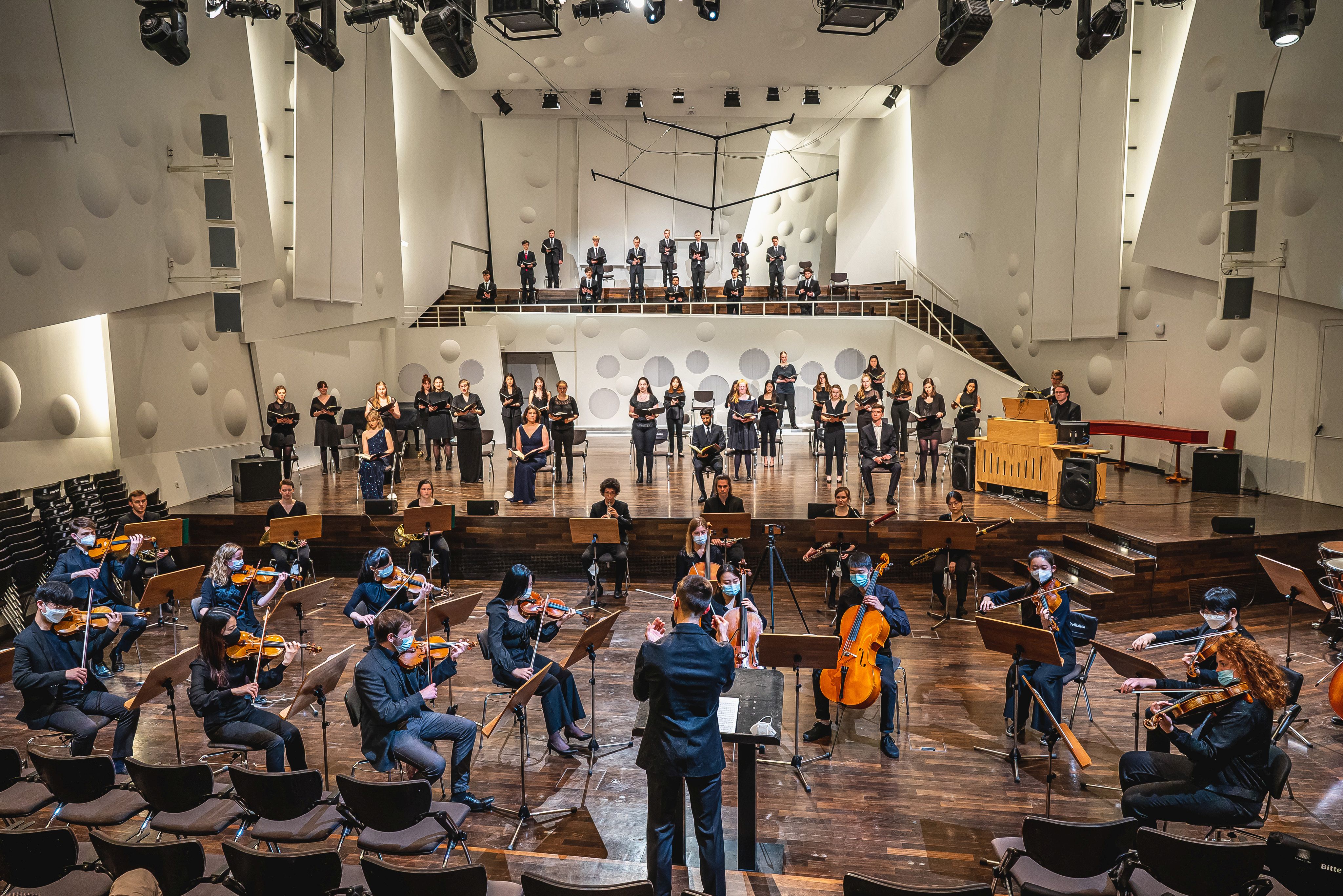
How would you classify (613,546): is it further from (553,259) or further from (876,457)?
(553,259)

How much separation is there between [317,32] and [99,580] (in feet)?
27.3

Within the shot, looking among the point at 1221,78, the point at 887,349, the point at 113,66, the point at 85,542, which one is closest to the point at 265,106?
the point at 113,66

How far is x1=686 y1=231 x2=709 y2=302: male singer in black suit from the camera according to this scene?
1673 centimetres

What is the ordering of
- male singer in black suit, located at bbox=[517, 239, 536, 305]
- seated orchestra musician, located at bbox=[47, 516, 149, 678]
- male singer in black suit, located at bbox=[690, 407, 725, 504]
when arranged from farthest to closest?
male singer in black suit, located at bbox=[517, 239, 536, 305] → male singer in black suit, located at bbox=[690, 407, 725, 504] → seated orchestra musician, located at bbox=[47, 516, 149, 678]

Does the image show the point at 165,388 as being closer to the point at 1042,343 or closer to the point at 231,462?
the point at 231,462

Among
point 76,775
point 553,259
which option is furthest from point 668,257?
point 76,775

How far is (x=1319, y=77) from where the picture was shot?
28.8 feet

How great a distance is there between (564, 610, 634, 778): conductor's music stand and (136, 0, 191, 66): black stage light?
27.9ft

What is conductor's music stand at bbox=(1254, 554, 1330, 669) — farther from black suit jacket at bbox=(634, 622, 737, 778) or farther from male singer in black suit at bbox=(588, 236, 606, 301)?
male singer in black suit at bbox=(588, 236, 606, 301)

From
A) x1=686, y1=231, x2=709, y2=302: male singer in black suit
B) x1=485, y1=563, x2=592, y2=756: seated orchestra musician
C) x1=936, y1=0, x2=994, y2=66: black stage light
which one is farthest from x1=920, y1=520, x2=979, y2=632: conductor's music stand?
x1=686, y1=231, x2=709, y2=302: male singer in black suit

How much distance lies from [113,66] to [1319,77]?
13216 millimetres

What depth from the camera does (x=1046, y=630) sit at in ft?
15.5

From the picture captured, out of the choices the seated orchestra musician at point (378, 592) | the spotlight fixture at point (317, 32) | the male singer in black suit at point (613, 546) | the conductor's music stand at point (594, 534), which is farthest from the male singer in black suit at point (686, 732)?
the spotlight fixture at point (317, 32)

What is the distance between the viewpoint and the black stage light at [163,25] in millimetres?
8734
